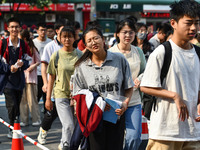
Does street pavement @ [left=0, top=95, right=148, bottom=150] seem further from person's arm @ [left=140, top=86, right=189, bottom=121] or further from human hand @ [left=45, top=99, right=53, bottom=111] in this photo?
person's arm @ [left=140, top=86, right=189, bottom=121]

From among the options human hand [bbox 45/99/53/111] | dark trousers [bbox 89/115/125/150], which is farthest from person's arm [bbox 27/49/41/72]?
dark trousers [bbox 89/115/125/150]

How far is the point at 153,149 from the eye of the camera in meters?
3.55

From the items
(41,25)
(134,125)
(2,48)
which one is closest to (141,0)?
(41,25)

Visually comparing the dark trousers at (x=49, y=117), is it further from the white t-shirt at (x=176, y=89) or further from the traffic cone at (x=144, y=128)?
the white t-shirt at (x=176, y=89)

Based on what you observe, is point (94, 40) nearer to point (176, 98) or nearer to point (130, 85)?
point (130, 85)

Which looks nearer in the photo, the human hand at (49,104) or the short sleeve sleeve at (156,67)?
the short sleeve sleeve at (156,67)

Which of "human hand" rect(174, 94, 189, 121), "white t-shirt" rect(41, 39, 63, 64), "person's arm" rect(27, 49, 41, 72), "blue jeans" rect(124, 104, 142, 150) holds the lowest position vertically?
"blue jeans" rect(124, 104, 142, 150)

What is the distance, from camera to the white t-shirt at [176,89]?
3396mm

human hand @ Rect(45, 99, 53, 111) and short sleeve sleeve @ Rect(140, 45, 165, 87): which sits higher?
short sleeve sleeve @ Rect(140, 45, 165, 87)

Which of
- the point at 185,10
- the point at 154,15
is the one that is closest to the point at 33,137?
the point at 185,10

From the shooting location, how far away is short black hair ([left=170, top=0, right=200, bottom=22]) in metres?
3.37

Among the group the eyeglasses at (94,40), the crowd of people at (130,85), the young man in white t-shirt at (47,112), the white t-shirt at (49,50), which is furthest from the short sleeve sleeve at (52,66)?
the eyeglasses at (94,40)

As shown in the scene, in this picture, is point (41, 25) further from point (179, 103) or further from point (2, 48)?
point (179, 103)

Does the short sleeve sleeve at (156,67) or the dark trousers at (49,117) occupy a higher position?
the short sleeve sleeve at (156,67)
